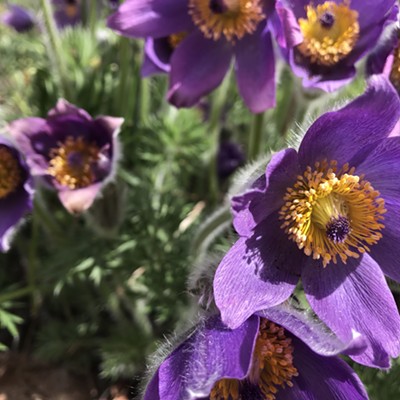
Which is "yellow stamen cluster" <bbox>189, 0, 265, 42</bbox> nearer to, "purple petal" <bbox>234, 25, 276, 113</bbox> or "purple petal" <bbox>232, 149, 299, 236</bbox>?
"purple petal" <bbox>234, 25, 276, 113</bbox>

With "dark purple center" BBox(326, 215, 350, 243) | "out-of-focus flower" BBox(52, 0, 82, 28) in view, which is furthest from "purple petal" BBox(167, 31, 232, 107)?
"out-of-focus flower" BBox(52, 0, 82, 28)

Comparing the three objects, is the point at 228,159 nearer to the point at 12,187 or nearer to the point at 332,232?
the point at 12,187

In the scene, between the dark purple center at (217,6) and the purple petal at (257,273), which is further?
the dark purple center at (217,6)

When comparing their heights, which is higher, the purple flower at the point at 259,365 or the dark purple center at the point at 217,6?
the dark purple center at the point at 217,6

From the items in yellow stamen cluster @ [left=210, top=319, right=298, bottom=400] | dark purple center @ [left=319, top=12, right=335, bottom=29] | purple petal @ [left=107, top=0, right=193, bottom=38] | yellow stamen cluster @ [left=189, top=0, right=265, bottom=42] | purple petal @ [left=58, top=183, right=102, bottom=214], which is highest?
dark purple center @ [left=319, top=12, right=335, bottom=29]

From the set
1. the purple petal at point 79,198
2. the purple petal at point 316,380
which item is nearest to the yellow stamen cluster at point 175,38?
the purple petal at point 79,198

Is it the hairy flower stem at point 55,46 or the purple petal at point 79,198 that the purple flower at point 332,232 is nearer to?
the purple petal at point 79,198

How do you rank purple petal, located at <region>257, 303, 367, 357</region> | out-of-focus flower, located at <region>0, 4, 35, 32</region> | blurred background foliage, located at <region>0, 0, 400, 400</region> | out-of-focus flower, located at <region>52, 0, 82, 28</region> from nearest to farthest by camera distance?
purple petal, located at <region>257, 303, 367, 357</region> < blurred background foliage, located at <region>0, 0, 400, 400</region> < out-of-focus flower, located at <region>0, 4, 35, 32</region> < out-of-focus flower, located at <region>52, 0, 82, 28</region>
